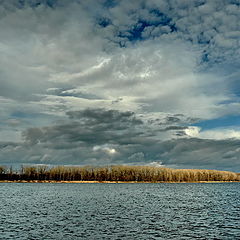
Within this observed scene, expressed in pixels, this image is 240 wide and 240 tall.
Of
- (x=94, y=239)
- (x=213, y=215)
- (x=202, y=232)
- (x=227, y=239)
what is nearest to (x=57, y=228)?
(x=94, y=239)

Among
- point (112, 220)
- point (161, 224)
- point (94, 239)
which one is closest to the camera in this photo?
point (94, 239)

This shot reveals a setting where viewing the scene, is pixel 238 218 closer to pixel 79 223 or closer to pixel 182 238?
pixel 182 238

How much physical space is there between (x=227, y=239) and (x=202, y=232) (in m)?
4.01

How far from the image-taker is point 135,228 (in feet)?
129

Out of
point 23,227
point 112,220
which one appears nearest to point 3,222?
point 23,227

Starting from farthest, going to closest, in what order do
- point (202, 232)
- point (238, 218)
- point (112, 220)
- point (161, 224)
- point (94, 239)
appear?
point (238, 218) → point (112, 220) → point (161, 224) → point (202, 232) → point (94, 239)

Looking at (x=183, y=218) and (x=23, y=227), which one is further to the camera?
(x=183, y=218)

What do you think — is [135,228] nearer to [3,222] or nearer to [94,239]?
[94,239]

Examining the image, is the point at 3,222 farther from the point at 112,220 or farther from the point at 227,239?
the point at 227,239

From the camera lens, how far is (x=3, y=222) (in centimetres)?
4334

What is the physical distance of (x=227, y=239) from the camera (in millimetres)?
33938

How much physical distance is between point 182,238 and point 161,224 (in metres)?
9.08

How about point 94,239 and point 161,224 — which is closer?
point 94,239

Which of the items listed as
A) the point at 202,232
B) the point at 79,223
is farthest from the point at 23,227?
the point at 202,232
